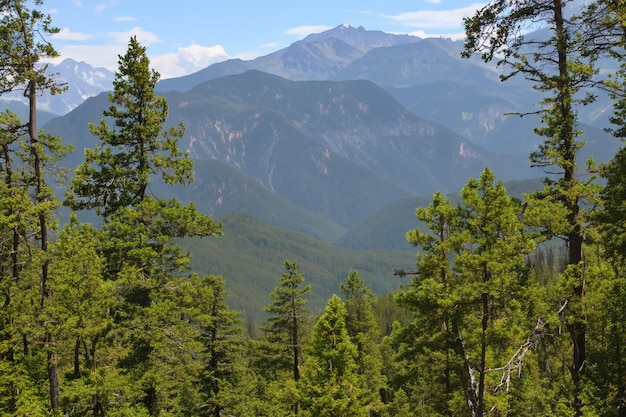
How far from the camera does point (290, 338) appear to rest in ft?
125

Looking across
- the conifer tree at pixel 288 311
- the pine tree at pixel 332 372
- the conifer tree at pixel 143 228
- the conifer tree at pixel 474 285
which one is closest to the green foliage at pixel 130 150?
the conifer tree at pixel 143 228

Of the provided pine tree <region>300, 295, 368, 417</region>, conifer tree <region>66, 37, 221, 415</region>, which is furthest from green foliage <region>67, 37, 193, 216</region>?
pine tree <region>300, 295, 368, 417</region>

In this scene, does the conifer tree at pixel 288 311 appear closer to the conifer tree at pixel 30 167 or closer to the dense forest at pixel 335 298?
the dense forest at pixel 335 298

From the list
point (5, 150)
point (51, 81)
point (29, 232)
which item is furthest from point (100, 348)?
point (51, 81)

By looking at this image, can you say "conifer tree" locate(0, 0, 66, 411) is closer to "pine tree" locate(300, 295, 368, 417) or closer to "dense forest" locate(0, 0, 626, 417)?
"dense forest" locate(0, 0, 626, 417)

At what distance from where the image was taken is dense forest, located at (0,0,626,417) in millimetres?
16875

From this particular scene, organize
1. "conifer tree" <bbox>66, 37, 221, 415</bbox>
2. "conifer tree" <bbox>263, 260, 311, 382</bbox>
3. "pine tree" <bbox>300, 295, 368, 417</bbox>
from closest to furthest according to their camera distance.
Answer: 1. "conifer tree" <bbox>66, 37, 221, 415</bbox>
2. "pine tree" <bbox>300, 295, 368, 417</bbox>
3. "conifer tree" <bbox>263, 260, 311, 382</bbox>

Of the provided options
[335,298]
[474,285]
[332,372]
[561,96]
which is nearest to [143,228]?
[335,298]

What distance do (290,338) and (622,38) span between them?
2924 cm

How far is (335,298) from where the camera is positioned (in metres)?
26.6

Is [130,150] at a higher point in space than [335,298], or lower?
higher

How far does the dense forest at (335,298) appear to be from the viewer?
16.9m

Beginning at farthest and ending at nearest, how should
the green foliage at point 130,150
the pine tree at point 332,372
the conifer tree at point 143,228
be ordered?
1. the pine tree at point 332,372
2. the green foliage at point 130,150
3. the conifer tree at point 143,228

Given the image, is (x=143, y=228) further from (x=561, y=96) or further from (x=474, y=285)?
(x=561, y=96)
